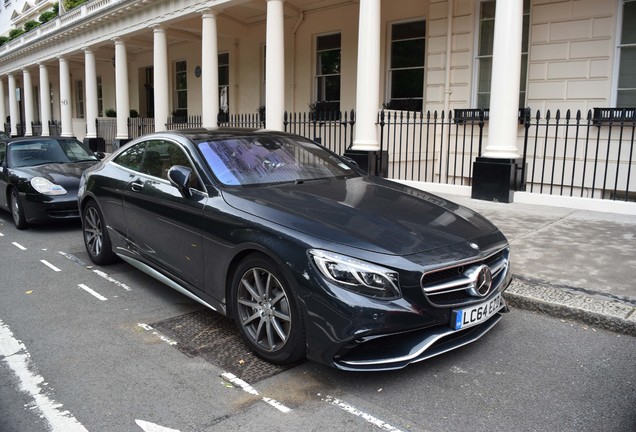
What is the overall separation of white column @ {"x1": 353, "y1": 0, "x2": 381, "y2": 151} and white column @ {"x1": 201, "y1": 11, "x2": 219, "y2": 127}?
4.98 m

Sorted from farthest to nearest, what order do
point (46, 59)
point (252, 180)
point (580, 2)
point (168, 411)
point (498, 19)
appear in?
point (46, 59), point (580, 2), point (498, 19), point (252, 180), point (168, 411)

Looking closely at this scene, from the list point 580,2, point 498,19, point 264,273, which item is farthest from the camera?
point 580,2

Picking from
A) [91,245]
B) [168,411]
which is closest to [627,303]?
[168,411]

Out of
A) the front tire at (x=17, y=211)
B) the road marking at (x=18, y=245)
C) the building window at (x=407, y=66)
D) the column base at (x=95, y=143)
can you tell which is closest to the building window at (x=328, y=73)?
the building window at (x=407, y=66)

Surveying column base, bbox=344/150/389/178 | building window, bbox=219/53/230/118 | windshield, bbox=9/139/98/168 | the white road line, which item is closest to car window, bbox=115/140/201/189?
the white road line

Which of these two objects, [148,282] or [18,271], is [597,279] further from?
[18,271]

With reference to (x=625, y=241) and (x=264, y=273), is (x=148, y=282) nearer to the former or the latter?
(x=264, y=273)

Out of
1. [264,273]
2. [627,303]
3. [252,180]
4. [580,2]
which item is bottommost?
[627,303]

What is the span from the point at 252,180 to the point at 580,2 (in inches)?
334

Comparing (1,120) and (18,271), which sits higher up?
(1,120)

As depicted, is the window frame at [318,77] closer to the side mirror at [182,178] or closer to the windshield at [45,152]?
the windshield at [45,152]

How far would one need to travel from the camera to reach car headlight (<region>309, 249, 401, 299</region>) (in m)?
3.08

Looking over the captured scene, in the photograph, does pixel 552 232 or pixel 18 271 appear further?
pixel 552 232

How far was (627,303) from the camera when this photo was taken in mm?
4371
